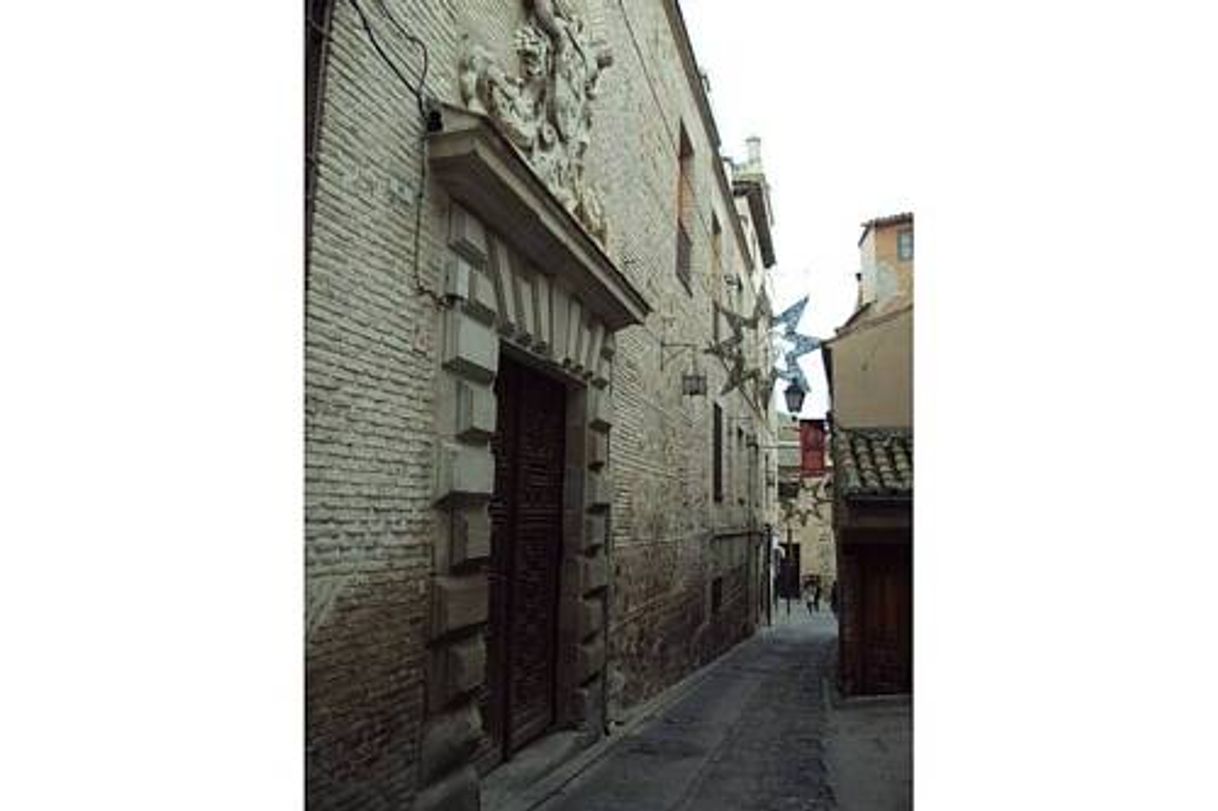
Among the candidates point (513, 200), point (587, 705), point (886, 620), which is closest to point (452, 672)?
point (513, 200)

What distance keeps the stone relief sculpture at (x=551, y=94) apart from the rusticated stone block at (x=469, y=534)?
205 centimetres

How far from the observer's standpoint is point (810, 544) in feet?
112

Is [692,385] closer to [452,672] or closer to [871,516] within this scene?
[871,516]

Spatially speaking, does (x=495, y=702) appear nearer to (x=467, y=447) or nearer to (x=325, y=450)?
(x=467, y=447)

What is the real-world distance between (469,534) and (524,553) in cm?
195

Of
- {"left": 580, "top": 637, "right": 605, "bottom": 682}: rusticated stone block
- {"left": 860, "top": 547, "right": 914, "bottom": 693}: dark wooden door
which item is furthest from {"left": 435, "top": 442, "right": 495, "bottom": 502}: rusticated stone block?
{"left": 860, "top": 547, "right": 914, "bottom": 693}: dark wooden door

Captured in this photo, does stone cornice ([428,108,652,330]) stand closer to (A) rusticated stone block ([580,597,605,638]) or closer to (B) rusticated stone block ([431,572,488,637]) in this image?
(B) rusticated stone block ([431,572,488,637])

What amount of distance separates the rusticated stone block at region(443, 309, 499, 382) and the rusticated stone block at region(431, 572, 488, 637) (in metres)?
1.02

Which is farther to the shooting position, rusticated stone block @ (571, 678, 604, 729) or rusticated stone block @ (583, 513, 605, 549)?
rusticated stone block @ (583, 513, 605, 549)

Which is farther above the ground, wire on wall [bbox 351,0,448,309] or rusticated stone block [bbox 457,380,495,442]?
wire on wall [bbox 351,0,448,309]

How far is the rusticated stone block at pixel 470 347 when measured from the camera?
5.44 m

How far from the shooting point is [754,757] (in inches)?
325

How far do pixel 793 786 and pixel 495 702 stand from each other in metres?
1.95

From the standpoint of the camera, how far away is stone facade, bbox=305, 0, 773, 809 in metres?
4.43
